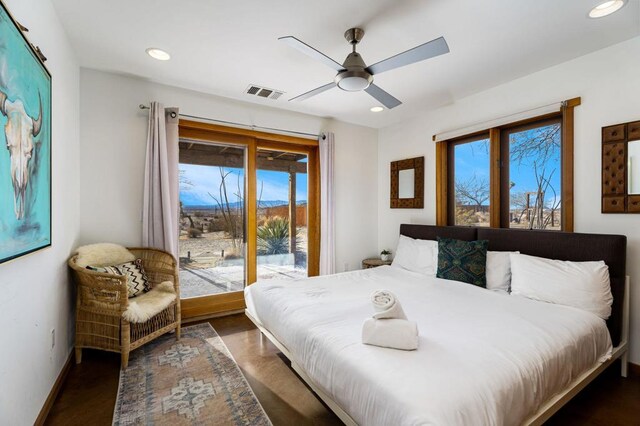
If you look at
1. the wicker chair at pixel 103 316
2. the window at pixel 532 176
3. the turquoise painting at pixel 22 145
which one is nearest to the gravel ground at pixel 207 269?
the wicker chair at pixel 103 316

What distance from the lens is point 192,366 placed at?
235 centimetres

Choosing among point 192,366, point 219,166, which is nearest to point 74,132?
point 219,166

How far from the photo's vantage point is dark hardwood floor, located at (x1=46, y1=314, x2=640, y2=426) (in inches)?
70.3

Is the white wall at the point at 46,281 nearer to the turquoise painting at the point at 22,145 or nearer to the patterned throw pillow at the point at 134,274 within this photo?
the turquoise painting at the point at 22,145

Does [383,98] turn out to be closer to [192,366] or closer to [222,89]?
[222,89]

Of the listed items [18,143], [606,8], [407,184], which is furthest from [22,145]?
[407,184]

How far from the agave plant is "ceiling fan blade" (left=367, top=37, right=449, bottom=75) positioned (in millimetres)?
2443

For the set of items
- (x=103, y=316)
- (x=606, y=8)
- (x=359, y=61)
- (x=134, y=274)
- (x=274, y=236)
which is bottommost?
(x=103, y=316)

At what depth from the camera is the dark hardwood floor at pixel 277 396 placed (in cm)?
A: 179

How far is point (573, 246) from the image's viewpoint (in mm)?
2375

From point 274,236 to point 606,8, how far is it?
144 inches

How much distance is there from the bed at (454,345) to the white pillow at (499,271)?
18 centimetres

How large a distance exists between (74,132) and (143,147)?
576 millimetres

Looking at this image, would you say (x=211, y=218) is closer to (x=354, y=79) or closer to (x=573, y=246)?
(x=354, y=79)
